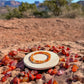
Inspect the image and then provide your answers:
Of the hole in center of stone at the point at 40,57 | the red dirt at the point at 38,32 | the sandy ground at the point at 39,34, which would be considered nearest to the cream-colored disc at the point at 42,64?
the hole in center of stone at the point at 40,57

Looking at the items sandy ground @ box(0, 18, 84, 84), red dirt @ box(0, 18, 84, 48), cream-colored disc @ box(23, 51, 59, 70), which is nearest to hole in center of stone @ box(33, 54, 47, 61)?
cream-colored disc @ box(23, 51, 59, 70)

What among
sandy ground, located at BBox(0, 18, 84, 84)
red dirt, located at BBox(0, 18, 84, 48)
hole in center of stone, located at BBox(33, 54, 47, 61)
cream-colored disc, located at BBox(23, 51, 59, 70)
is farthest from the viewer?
red dirt, located at BBox(0, 18, 84, 48)

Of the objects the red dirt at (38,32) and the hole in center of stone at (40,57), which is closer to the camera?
the hole in center of stone at (40,57)

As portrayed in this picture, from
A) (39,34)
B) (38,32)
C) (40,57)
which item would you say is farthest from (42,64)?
(38,32)

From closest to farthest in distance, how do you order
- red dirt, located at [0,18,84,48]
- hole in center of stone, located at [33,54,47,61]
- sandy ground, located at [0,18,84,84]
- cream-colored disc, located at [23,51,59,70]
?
1. cream-colored disc, located at [23,51,59,70]
2. hole in center of stone, located at [33,54,47,61]
3. sandy ground, located at [0,18,84,84]
4. red dirt, located at [0,18,84,48]

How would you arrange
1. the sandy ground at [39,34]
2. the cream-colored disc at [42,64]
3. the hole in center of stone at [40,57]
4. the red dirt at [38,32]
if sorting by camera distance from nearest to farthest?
the cream-colored disc at [42,64], the hole in center of stone at [40,57], the sandy ground at [39,34], the red dirt at [38,32]

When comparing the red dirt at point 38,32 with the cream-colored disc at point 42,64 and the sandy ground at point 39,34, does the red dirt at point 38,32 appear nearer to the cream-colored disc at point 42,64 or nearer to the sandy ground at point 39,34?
the sandy ground at point 39,34

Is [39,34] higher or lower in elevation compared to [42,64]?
higher

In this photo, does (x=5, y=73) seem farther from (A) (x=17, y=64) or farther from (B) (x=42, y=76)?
(B) (x=42, y=76)

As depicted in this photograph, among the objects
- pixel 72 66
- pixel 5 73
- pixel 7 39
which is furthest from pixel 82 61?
pixel 7 39

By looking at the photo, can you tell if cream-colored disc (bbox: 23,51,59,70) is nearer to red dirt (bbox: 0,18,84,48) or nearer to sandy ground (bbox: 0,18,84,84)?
sandy ground (bbox: 0,18,84,84)

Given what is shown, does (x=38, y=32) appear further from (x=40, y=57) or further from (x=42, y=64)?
(x=42, y=64)

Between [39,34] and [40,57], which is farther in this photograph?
[39,34]

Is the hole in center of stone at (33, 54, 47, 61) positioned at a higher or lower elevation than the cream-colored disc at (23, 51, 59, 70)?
higher
